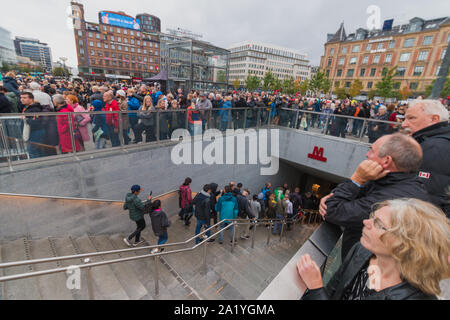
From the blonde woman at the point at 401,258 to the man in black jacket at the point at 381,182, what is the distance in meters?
0.34

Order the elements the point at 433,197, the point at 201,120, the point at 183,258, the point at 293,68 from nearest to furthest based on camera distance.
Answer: the point at 433,197
the point at 183,258
the point at 201,120
the point at 293,68

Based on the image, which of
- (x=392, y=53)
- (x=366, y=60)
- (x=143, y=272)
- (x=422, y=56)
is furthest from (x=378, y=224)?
(x=366, y=60)

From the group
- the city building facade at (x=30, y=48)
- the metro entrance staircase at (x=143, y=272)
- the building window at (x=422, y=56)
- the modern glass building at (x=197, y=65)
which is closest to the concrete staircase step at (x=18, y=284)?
the metro entrance staircase at (x=143, y=272)

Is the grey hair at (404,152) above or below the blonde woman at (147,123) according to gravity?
above

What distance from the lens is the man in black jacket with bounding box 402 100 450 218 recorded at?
2230mm

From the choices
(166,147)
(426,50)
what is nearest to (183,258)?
(166,147)

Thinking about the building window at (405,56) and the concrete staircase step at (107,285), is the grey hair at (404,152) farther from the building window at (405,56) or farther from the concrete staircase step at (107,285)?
the building window at (405,56)

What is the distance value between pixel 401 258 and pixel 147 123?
697 cm

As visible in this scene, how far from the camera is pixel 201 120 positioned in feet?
27.5

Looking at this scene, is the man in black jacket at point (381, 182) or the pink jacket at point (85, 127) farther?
the pink jacket at point (85, 127)

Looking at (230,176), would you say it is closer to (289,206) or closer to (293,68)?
(289,206)

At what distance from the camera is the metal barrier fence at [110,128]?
4609mm

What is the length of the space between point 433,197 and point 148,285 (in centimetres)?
515

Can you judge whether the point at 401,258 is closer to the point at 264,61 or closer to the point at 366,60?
the point at 366,60
